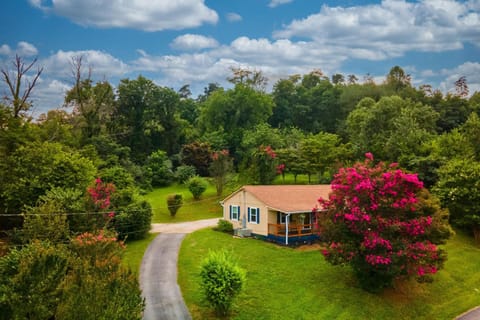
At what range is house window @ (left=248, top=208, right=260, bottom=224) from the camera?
3247 centimetres

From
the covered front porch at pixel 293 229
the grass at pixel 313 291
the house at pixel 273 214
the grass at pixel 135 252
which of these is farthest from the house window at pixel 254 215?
the grass at pixel 135 252

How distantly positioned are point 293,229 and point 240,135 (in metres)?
36.3

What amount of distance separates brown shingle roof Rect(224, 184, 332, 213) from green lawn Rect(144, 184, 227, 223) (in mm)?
8343

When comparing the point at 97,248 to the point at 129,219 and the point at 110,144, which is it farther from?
the point at 110,144

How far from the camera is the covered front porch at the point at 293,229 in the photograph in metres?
30.7

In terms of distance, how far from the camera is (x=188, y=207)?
44438 millimetres

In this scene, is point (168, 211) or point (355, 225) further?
point (168, 211)

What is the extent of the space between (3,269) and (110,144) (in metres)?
36.2

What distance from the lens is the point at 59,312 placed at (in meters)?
15.1

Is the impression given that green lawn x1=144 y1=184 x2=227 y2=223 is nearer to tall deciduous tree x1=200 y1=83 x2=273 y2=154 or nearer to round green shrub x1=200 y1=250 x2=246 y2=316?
tall deciduous tree x1=200 y1=83 x2=273 y2=154

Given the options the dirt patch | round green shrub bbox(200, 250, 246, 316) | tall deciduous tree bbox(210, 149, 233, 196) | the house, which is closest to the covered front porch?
the house

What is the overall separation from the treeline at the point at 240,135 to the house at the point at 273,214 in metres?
8.57

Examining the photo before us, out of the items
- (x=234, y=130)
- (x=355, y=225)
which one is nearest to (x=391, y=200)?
(x=355, y=225)

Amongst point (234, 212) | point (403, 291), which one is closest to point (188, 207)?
point (234, 212)
